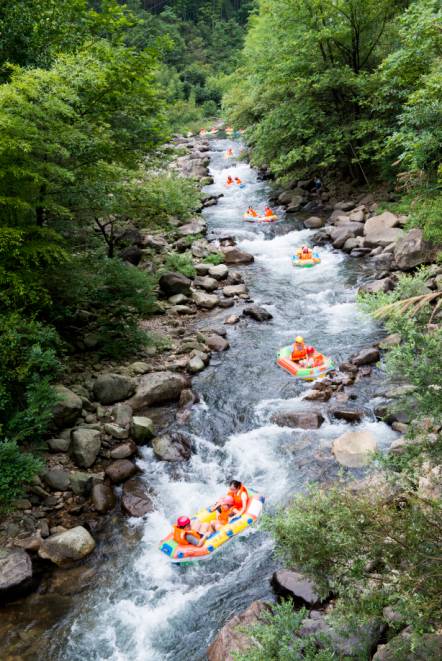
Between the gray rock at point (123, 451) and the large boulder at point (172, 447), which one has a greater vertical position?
the gray rock at point (123, 451)

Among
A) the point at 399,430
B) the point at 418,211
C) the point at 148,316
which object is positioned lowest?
the point at 399,430

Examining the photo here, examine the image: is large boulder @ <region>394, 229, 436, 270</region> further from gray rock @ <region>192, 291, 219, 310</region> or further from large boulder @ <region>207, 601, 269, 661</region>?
large boulder @ <region>207, 601, 269, 661</region>

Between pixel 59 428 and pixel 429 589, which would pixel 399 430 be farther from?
pixel 59 428

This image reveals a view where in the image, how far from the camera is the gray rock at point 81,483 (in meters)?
7.06

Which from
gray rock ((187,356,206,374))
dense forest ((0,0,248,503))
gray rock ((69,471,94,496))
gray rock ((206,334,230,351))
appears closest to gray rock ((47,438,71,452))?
dense forest ((0,0,248,503))

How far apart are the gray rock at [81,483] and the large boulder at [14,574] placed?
1.23 metres

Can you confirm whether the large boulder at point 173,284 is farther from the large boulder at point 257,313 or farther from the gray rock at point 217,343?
the gray rock at point 217,343

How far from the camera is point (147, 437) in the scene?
8.12m

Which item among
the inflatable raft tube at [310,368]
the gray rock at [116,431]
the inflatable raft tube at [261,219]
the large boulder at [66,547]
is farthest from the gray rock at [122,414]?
the inflatable raft tube at [261,219]

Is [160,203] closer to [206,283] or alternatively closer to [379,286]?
[206,283]

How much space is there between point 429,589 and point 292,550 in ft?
3.18

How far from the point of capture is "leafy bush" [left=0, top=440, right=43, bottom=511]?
246 inches

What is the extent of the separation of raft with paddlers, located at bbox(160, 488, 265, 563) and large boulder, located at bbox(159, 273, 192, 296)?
7429 millimetres

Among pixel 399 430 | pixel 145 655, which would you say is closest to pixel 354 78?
pixel 399 430
